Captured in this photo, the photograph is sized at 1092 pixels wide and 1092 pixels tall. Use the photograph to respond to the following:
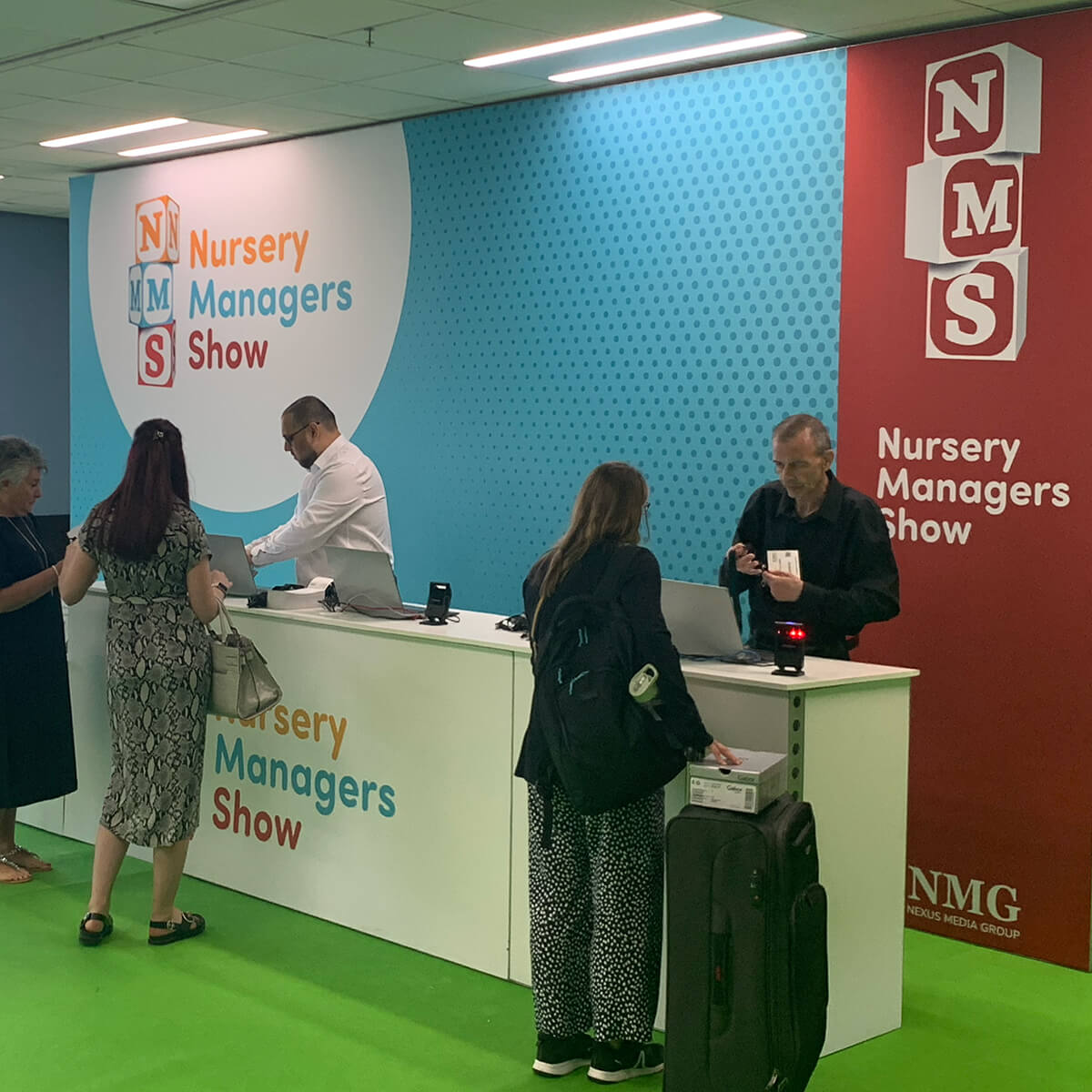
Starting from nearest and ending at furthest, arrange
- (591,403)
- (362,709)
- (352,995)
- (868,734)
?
(868,734)
(352,995)
(362,709)
(591,403)

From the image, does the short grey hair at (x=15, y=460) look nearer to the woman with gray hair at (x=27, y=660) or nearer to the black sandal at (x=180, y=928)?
the woman with gray hair at (x=27, y=660)

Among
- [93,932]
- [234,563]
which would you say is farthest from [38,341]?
[93,932]

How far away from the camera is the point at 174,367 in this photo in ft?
28.3

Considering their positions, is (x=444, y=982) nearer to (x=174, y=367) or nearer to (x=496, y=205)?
(x=496, y=205)

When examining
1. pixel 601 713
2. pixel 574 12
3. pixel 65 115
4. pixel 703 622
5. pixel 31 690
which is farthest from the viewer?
pixel 65 115

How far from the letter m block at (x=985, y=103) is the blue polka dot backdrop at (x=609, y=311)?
0.45 m

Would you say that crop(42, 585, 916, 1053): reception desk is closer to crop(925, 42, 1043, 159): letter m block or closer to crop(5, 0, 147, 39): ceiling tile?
crop(925, 42, 1043, 159): letter m block

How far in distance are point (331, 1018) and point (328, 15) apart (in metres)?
3.34

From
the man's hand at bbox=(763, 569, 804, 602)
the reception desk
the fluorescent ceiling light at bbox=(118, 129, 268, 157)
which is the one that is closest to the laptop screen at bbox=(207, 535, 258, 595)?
the reception desk

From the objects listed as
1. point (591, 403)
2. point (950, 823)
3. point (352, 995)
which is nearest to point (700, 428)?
point (591, 403)

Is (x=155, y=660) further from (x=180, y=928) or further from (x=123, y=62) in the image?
(x=123, y=62)

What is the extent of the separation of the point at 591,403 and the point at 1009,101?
87.1 inches

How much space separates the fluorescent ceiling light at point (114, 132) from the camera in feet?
24.3

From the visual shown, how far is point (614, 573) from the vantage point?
352 cm
